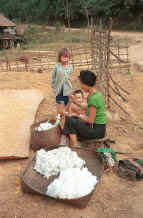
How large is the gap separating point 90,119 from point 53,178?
79 cm

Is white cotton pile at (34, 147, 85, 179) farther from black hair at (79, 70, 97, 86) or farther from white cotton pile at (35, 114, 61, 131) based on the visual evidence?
black hair at (79, 70, 97, 86)

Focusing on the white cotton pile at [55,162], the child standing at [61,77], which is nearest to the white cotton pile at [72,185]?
the white cotton pile at [55,162]

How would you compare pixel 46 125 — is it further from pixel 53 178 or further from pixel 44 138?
pixel 53 178

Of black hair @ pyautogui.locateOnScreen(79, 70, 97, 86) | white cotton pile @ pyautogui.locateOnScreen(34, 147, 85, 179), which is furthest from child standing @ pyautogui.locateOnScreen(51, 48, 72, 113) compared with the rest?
white cotton pile @ pyautogui.locateOnScreen(34, 147, 85, 179)

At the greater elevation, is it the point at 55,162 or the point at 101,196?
the point at 55,162

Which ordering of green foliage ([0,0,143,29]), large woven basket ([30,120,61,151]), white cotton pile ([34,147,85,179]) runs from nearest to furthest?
white cotton pile ([34,147,85,179]) → large woven basket ([30,120,61,151]) → green foliage ([0,0,143,29])

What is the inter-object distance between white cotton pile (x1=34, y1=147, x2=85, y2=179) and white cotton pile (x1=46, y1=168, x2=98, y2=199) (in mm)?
150

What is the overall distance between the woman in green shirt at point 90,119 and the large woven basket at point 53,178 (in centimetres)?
27

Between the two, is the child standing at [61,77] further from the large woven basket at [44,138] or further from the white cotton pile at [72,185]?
the white cotton pile at [72,185]

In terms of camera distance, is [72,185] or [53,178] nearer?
[72,185]

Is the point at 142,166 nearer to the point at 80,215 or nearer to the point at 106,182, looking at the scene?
the point at 106,182

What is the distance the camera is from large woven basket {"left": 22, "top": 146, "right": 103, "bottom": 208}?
2.02 meters

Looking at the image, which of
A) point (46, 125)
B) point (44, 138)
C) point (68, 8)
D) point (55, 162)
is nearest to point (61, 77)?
point (46, 125)

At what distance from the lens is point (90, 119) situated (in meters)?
2.69
